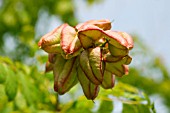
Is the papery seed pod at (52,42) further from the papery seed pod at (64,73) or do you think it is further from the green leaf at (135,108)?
the green leaf at (135,108)

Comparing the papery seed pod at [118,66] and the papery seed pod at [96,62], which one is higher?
the papery seed pod at [96,62]

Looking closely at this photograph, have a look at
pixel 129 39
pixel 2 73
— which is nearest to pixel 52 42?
pixel 129 39

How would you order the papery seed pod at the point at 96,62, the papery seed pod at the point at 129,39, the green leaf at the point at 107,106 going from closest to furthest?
the papery seed pod at the point at 96,62
the papery seed pod at the point at 129,39
the green leaf at the point at 107,106

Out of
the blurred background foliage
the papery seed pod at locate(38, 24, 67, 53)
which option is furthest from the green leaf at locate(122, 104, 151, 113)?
the papery seed pod at locate(38, 24, 67, 53)

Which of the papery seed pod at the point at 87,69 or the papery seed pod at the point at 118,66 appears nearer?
the papery seed pod at the point at 87,69

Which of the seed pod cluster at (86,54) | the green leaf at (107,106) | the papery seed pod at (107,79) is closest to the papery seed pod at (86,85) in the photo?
the seed pod cluster at (86,54)

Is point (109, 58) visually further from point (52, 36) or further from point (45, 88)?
point (45, 88)

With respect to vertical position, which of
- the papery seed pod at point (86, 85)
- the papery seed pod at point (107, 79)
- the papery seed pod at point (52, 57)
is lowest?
the papery seed pod at point (107, 79)
